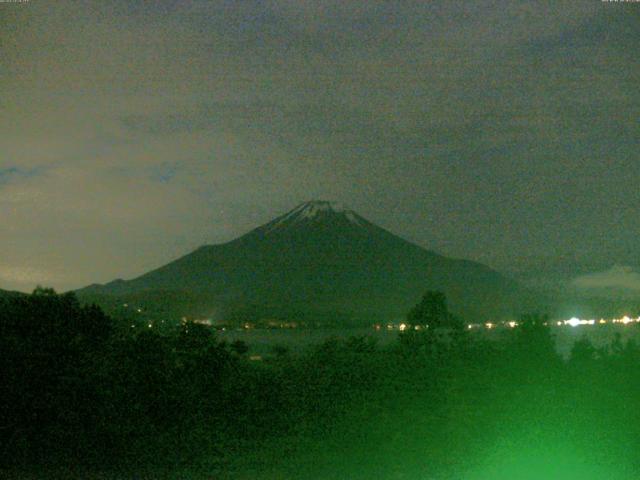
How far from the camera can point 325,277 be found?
135 feet

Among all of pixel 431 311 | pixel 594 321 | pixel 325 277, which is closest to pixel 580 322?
pixel 594 321

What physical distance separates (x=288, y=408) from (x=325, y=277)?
31.6 m

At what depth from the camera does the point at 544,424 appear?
9.54 meters

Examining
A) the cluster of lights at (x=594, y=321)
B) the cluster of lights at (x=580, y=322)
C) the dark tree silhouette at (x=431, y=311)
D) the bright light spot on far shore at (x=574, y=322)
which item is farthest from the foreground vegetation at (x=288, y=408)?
the dark tree silhouette at (x=431, y=311)

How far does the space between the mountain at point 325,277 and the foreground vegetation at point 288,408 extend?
1506cm

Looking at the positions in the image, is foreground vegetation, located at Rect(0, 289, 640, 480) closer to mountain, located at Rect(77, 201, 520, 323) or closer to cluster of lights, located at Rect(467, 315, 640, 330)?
cluster of lights, located at Rect(467, 315, 640, 330)

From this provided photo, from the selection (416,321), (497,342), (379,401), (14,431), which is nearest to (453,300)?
(416,321)

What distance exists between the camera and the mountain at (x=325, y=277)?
31281 mm

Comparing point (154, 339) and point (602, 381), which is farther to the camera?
point (602, 381)

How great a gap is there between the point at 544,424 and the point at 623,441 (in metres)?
0.87

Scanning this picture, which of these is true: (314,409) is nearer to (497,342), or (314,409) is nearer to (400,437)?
(400,437)

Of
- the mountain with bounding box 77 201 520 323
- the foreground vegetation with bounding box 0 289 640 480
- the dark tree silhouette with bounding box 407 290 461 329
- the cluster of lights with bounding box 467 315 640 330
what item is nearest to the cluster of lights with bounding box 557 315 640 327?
the cluster of lights with bounding box 467 315 640 330

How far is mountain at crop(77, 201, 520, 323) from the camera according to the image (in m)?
31.3

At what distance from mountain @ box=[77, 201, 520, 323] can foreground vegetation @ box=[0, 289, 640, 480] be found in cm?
1506
